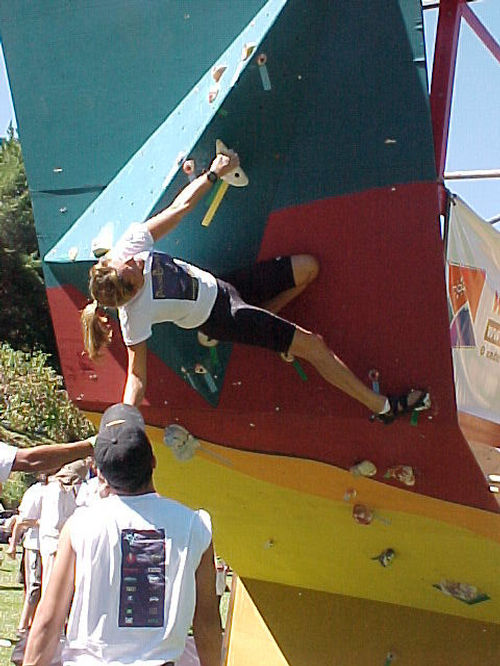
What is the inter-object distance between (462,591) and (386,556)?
0.45 meters

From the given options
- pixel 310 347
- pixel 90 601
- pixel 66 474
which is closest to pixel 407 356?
pixel 310 347

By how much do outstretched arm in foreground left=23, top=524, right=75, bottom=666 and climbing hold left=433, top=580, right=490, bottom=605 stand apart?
3.00 metres

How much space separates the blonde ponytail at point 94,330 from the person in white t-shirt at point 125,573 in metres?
1.51

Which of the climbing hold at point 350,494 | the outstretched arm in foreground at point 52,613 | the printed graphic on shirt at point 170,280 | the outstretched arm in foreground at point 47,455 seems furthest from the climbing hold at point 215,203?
the outstretched arm in foreground at point 52,613

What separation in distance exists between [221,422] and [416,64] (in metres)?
1.80

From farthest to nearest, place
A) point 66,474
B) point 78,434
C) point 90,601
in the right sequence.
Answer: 1. point 78,434
2. point 66,474
3. point 90,601

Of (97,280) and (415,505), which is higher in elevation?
(97,280)

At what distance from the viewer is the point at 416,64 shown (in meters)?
3.91

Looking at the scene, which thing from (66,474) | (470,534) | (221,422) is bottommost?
(66,474)

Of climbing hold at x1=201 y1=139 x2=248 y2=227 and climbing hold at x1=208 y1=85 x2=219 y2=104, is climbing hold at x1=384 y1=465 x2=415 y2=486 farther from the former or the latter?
climbing hold at x1=208 y1=85 x2=219 y2=104

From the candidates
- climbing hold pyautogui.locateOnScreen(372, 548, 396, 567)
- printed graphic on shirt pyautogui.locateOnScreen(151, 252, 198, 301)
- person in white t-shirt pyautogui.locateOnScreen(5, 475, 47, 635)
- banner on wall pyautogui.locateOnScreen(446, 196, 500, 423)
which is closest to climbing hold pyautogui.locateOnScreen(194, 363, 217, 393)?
printed graphic on shirt pyautogui.locateOnScreen(151, 252, 198, 301)

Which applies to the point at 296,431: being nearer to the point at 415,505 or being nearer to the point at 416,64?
the point at 415,505

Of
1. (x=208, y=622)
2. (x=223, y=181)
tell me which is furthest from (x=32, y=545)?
(x=208, y=622)

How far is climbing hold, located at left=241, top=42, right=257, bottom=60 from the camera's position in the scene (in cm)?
389
